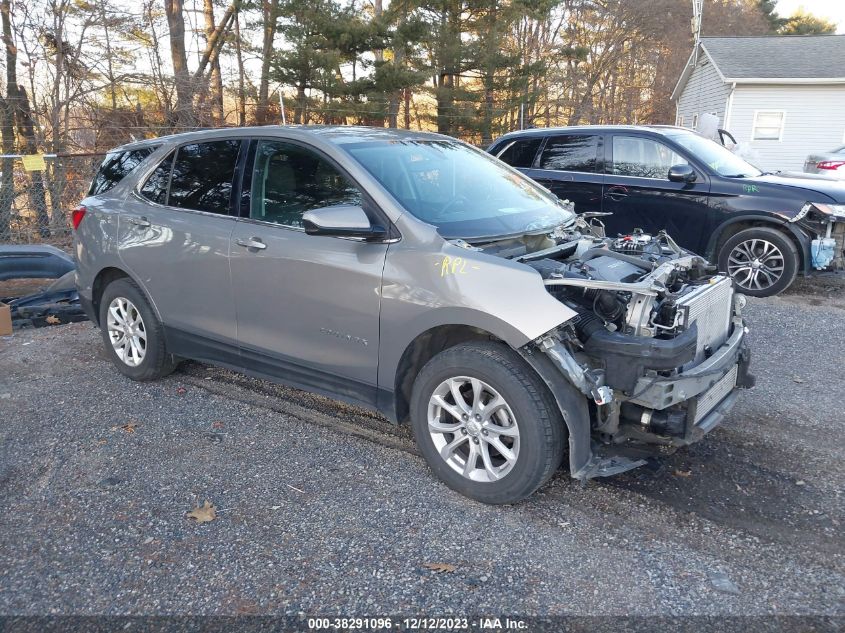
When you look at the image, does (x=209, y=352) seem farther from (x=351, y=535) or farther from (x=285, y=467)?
(x=351, y=535)

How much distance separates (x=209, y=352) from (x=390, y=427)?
1.37 m

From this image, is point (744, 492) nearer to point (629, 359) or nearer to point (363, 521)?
point (629, 359)

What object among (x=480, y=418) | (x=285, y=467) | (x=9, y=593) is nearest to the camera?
(x=9, y=593)

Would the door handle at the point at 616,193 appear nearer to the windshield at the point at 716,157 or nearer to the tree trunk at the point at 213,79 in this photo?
the windshield at the point at 716,157

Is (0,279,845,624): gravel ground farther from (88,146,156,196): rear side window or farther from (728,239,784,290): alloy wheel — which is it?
(728,239,784,290): alloy wheel

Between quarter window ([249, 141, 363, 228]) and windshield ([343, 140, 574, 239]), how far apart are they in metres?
0.20

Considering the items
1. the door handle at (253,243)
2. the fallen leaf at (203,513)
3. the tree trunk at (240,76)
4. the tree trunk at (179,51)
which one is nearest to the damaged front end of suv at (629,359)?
the door handle at (253,243)

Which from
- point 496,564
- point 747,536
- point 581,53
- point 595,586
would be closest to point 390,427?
point 496,564

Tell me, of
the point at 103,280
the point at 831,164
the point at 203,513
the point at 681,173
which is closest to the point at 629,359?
the point at 203,513

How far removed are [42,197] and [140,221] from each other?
7.46 metres

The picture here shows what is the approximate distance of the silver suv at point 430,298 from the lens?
3104 millimetres

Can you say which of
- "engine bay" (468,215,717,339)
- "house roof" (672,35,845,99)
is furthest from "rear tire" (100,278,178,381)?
"house roof" (672,35,845,99)

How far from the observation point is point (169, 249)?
452 centimetres

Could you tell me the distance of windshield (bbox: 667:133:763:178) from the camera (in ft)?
24.9
